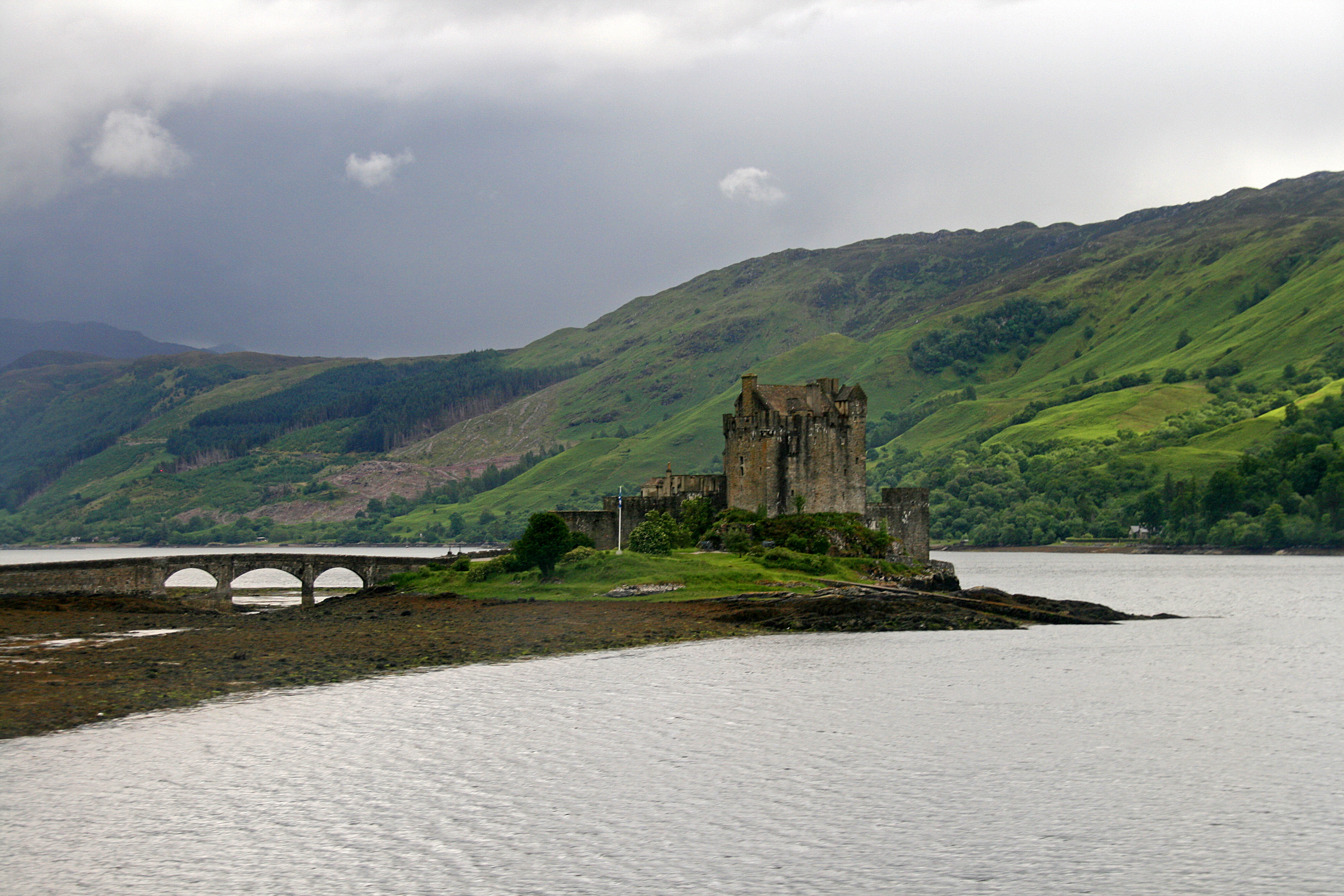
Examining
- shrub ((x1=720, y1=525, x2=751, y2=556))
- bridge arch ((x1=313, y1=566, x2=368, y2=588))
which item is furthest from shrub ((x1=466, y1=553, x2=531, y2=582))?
bridge arch ((x1=313, y1=566, x2=368, y2=588))

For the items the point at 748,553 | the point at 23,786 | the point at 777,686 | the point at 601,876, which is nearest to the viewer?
the point at 601,876

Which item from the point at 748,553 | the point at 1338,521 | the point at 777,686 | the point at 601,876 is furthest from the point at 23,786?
the point at 1338,521

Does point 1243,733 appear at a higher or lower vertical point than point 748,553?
lower

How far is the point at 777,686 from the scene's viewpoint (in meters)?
47.1

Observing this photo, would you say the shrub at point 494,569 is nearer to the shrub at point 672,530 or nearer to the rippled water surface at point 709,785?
the shrub at point 672,530

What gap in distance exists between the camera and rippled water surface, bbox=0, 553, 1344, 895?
942 inches

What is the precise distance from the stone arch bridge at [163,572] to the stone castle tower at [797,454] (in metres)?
25.7

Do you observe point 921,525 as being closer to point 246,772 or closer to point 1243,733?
point 1243,733

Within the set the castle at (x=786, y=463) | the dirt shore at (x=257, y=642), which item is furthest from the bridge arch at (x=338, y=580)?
the dirt shore at (x=257, y=642)

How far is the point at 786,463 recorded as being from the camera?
84.6 meters

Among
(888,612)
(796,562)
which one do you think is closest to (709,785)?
(888,612)

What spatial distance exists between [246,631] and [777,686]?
32.1 metres

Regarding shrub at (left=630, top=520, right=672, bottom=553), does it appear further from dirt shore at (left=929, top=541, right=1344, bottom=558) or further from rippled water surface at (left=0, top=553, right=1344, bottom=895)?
dirt shore at (left=929, top=541, right=1344, bottom=558)

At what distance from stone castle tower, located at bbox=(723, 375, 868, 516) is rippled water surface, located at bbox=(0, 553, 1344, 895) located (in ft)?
105
